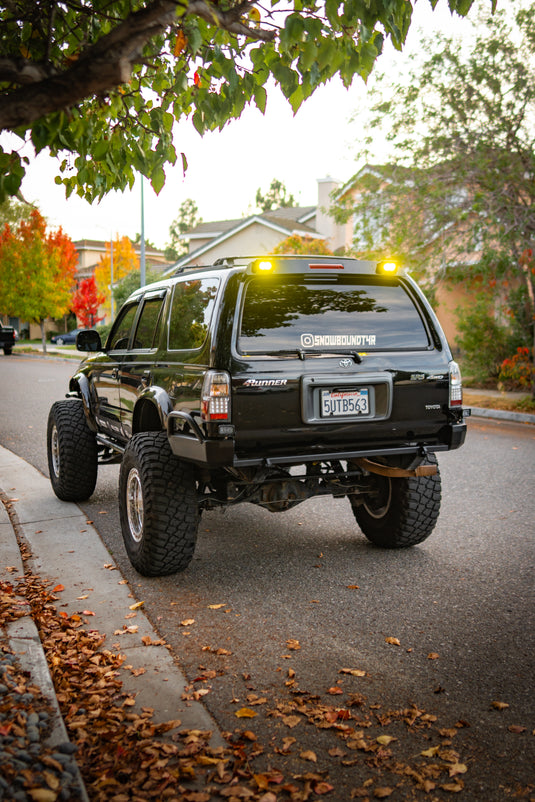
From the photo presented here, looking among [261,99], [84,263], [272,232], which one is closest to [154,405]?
[261,99]

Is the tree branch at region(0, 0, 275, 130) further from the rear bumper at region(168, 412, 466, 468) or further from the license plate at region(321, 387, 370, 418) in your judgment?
the license plate at region(321, 387, 370, 418)

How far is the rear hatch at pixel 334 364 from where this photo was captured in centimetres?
453

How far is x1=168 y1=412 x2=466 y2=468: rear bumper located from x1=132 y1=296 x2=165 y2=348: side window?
1.19 meters

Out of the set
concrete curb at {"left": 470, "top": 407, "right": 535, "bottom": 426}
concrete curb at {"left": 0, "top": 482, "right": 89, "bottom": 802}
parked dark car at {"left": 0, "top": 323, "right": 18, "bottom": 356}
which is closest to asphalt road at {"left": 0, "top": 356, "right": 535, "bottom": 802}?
concrete curb at {"left": 0, "top": 482, "right": 89, "bottom": 802}

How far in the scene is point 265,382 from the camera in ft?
14.8

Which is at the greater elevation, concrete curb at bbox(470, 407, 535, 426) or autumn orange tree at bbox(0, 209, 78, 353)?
autumn orange tree at bbox(0, 209, 78, 353)

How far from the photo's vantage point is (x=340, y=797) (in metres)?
2.75

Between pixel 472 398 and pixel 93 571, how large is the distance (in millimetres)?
11770

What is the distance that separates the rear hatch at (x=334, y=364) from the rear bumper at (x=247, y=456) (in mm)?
20

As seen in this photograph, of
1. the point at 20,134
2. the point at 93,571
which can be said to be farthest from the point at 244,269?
the point at 93,571

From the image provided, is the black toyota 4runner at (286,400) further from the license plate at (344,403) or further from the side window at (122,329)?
the side window at (122,329)

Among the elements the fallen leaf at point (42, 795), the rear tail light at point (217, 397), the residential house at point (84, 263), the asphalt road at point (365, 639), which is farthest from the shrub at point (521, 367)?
the residential house at point (84, 263)

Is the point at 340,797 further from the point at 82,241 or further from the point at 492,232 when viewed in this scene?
the point at 82,241

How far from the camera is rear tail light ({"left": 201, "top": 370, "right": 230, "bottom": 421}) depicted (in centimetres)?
441
